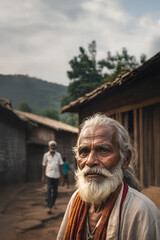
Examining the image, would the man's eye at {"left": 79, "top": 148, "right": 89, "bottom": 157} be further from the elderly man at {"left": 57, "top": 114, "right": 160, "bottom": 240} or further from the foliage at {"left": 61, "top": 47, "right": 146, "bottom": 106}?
the foliage at {"left": 61, "top": 47, "right": 146, "bottom": 106}

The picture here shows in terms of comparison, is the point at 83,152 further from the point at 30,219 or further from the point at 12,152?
the point at 12,152

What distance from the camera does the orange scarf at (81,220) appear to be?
1713 mm

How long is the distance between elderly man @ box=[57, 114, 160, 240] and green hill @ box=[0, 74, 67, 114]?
77662mm

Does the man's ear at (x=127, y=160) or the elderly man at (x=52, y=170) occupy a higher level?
the man's ear at (x=127, y=160)

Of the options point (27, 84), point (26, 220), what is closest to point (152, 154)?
point (26, 220)

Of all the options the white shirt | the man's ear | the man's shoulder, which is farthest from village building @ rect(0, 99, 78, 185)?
the man's shoulder

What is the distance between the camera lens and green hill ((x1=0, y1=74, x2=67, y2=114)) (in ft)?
276

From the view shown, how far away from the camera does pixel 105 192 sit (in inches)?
71.4

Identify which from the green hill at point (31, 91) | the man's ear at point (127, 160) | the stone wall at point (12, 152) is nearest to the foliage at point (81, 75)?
the stone wall at point (12, 152)

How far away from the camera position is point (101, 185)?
6.08 feet

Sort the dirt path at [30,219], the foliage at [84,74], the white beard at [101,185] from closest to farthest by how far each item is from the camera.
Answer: the white beard at [101,185] < the dirt path at [30,219] < the foliage at [84,74]

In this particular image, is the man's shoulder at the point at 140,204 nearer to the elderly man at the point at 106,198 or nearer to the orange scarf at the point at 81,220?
the elderly man at the point at 106,198

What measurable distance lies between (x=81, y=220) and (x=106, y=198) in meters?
0.25

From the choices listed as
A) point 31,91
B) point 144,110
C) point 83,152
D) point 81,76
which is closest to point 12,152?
point 144,110
